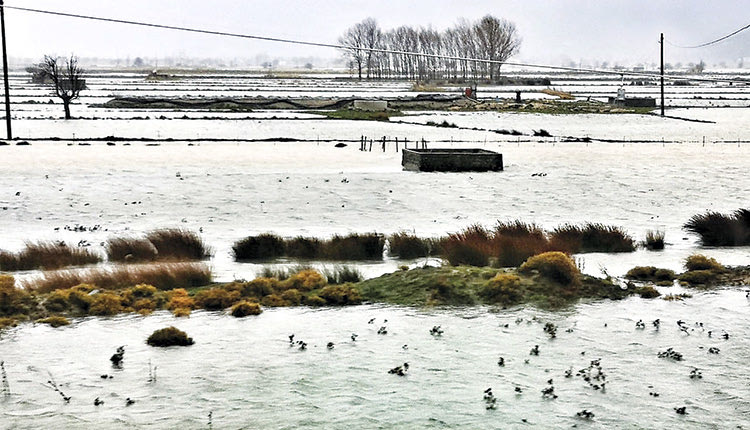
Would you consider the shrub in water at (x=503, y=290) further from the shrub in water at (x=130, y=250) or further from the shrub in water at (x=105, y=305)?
the shrub in water at (x=130, y=250)

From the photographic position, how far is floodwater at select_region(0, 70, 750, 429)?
31.9ft

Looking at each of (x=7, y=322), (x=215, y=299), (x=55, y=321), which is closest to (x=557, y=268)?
(x=215, y=299)

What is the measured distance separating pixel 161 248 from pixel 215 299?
140 inches

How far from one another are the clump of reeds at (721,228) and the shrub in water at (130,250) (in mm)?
10151

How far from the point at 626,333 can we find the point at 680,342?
0.69 meters

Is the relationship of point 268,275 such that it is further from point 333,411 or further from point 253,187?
point 253,187

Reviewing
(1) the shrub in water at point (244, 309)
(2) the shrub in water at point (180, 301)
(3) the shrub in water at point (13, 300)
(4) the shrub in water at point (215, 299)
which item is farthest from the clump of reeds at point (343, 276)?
(3) the shrub in water at point (13, 300)

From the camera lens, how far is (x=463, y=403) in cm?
987

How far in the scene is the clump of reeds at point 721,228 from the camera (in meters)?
18.6

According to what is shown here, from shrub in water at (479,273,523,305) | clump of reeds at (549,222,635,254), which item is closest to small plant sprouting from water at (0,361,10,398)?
shrub in water at (479,273,523,305)

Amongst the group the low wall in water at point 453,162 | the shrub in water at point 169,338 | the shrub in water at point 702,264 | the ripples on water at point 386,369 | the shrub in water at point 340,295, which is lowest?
the ripples on water at point 386,369

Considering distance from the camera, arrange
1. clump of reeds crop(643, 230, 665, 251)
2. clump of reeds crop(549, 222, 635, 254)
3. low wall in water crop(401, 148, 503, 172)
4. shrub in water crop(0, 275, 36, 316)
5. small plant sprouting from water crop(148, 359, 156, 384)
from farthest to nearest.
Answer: low wall in water crop(401, 148, 503, 172) → clump of reeds crop(643, 230, 665, 251) → clump of reeds crop(549, 222, 635, 254) → shrub in water crop(0, 275, 36, 316) → small plant sprouting from water crop(148, 359, 156, 384)

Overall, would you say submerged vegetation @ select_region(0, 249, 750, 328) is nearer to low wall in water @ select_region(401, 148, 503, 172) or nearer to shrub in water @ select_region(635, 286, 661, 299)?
shrub in water @ select_region(635, 286, 661, 299)

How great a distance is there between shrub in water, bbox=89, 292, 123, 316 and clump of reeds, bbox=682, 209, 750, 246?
1085 cm
